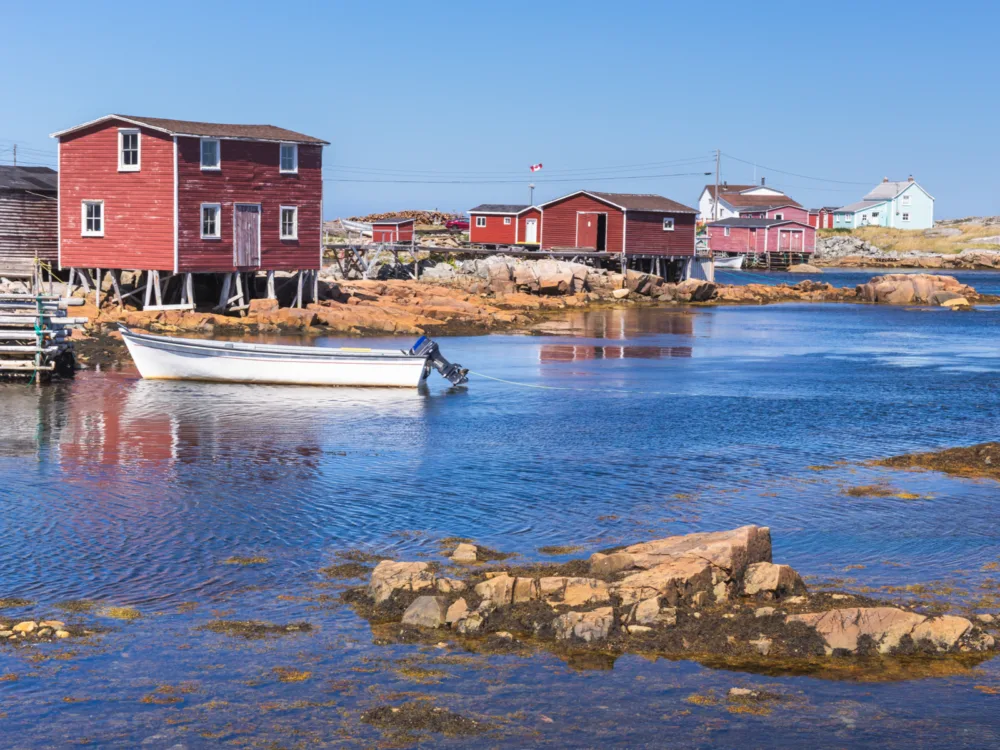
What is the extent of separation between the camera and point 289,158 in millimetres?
45156

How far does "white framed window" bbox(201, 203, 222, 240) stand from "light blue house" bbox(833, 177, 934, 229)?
127852mm

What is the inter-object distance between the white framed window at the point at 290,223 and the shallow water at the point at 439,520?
1402 centimetres

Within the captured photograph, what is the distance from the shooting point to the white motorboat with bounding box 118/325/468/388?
30375mm

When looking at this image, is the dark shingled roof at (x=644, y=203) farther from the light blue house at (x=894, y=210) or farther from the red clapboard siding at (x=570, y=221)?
the light blue house at (x=894, y=210)

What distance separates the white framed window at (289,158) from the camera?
44.9m

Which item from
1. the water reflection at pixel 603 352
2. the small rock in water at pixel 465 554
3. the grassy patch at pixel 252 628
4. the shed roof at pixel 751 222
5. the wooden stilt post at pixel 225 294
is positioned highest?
the shed roof at pixel 751 222

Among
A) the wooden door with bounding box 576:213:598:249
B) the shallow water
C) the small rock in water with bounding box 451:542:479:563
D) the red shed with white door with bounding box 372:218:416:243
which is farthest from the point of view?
the red shed with white door with bounding box 372:218:416:243

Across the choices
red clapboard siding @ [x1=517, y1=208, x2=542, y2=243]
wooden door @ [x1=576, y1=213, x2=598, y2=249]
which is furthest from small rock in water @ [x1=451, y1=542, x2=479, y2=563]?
red clapboard siding @ [x1=517, y1=208, x2=542, y2=243]

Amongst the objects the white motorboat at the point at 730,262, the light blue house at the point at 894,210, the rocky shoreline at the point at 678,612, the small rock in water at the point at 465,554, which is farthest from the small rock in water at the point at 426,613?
the light blue house at the point at 894,210

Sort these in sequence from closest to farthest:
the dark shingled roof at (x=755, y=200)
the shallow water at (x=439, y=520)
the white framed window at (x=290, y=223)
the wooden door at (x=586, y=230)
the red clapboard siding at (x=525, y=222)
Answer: the shallow water at (x=439, y=520) < the white framed window at (x=290, y=223) < the wooden door at (x=586, y=230) < the red clapboard siding at (x=525, y=222) < the dark shingled roof at (x=755, y=200)

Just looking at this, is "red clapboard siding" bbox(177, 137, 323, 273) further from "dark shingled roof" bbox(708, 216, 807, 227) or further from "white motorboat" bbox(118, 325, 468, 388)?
"dark shingled roof" bbox(708, 216, 807, 227)

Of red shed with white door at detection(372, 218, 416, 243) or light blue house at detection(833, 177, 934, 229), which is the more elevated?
light blue house at detection(833, 177, 934, 229)

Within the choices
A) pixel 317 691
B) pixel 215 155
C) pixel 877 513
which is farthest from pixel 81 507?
pixel 215 155

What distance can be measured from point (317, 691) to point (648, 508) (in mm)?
8261
